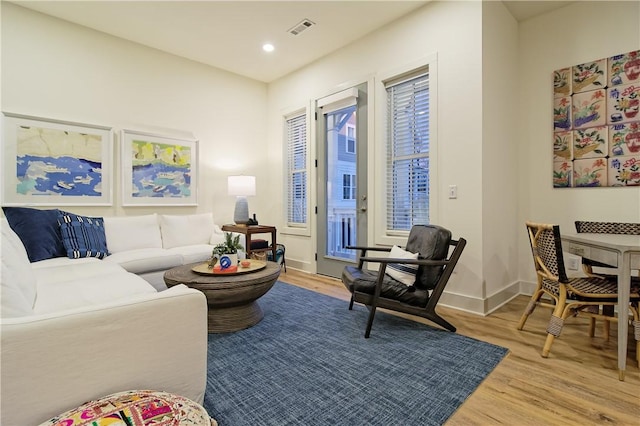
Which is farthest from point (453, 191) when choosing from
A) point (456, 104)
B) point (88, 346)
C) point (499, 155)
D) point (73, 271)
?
point (73, 271)

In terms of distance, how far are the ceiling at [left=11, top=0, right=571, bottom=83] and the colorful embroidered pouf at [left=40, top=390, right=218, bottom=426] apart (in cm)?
343

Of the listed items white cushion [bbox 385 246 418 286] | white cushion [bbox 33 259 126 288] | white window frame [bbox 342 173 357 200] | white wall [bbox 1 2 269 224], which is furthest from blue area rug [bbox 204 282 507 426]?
white wall [bbox 1 2 269 224]

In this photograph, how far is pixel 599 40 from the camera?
2.97 meters

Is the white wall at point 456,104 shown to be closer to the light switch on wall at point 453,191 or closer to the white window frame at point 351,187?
the light switch on wall at point 453,191

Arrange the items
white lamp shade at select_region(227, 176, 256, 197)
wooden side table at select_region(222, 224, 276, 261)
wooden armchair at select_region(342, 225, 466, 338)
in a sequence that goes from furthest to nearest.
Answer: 1. white lamp shade at select_region(227, 176, 256, 197)
2. wooden side table at select_region(222, 224, 276, 261)
3. wooden armchair at select_region(342, 225, 466, 338)

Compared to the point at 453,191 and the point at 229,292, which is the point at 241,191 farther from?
the point at 453,191

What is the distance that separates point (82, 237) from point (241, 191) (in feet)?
6.27

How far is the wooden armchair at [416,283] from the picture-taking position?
2.35 m

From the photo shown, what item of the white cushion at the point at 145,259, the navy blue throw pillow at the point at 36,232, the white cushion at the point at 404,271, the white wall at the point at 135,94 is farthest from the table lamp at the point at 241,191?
the white cushion at the point at 404,271

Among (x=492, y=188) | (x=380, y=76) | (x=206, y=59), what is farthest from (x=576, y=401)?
(x=206, y=59)

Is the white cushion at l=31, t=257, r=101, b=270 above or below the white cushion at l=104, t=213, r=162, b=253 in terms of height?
below

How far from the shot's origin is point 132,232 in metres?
3.46

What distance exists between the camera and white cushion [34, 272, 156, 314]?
164 centimetres

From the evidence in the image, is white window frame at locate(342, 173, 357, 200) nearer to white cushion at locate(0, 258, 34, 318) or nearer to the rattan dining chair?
the rattan dining chair
